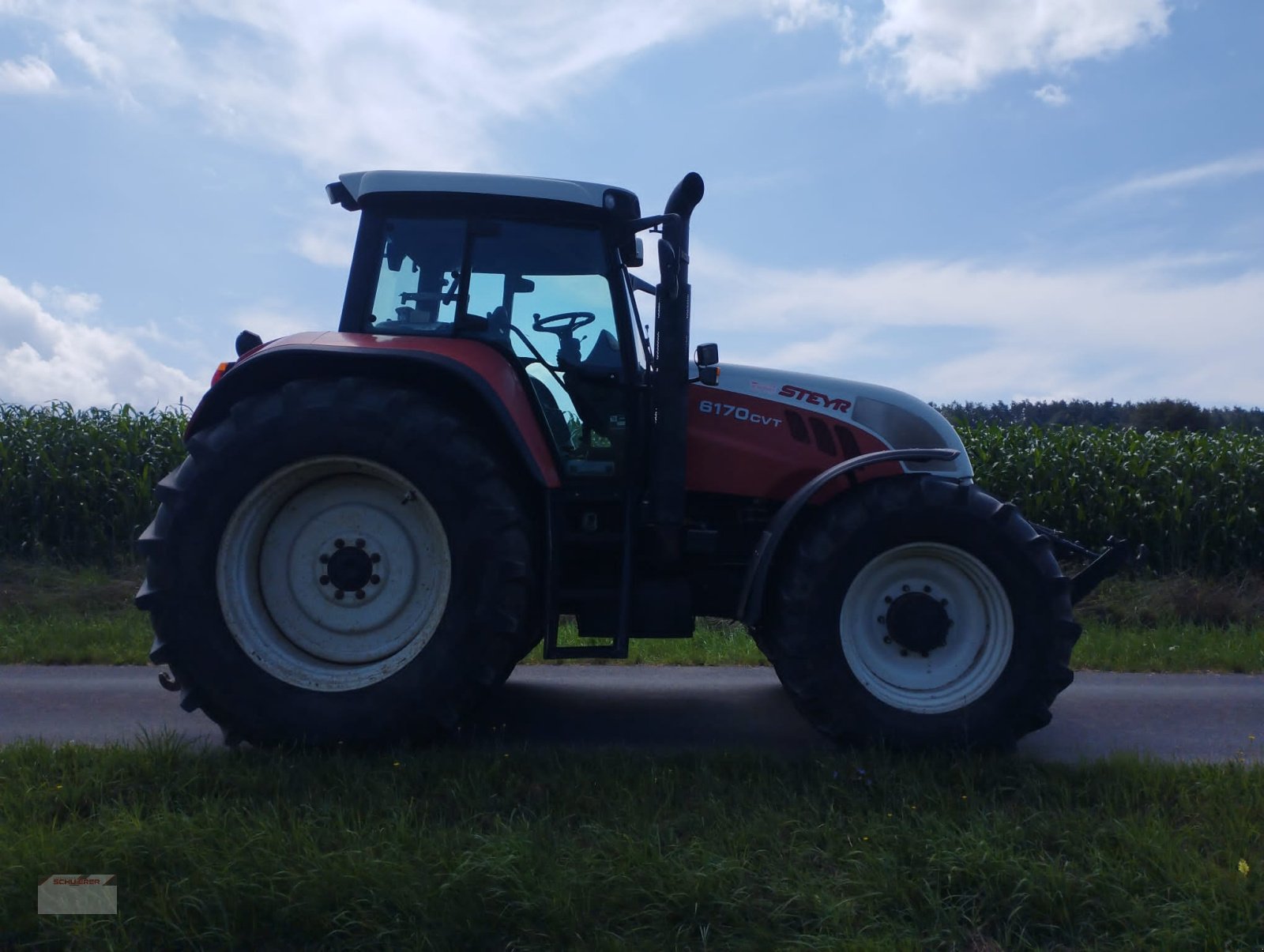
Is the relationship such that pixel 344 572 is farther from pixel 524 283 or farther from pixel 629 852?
pixel 629 852

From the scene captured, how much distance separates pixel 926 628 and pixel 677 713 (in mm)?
1422

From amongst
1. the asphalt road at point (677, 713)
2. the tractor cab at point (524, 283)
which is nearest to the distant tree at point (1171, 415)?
the asphalt road at point (677, 713)

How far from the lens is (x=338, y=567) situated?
4230mm

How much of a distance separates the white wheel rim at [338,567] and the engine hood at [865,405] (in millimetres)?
1619

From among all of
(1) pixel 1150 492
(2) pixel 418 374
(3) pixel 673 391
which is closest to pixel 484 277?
(2) pixel 418 374

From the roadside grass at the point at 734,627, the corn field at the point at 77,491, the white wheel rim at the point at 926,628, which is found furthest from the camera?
the corn field at the point at 77,491

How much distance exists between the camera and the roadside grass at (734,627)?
21.9ft

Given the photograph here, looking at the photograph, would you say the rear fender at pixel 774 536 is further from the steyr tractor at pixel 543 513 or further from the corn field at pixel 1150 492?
the corn field at pixel 1150 492

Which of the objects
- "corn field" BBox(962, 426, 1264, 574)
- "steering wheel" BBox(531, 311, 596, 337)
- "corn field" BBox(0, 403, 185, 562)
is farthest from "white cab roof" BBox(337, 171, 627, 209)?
"corn field" BBox(962, 426, 1264, 574)

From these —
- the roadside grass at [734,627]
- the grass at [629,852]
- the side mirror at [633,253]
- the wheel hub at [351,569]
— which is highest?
the side mirror at [633,253]

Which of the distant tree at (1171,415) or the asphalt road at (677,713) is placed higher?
the distant tree at (1171,415)

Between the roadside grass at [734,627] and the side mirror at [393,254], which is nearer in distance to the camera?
the side mirror at [393,254]

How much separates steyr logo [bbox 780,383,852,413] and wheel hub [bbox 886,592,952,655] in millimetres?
978

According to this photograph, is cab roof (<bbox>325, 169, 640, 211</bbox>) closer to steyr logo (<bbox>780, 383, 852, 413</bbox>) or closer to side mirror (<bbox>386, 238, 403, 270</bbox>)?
side mirror (<bbox>386, 238, 403, 270</bbox>)
